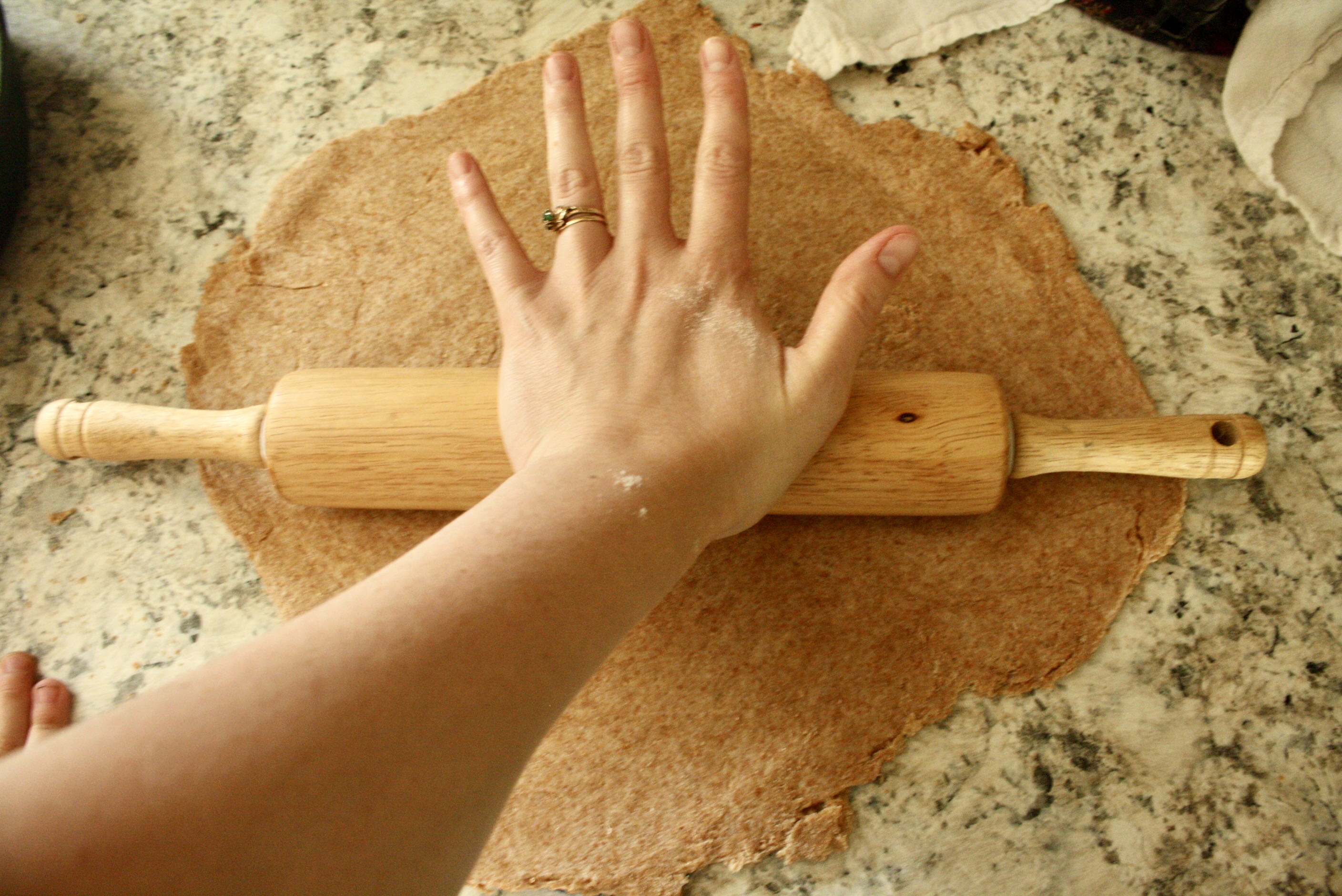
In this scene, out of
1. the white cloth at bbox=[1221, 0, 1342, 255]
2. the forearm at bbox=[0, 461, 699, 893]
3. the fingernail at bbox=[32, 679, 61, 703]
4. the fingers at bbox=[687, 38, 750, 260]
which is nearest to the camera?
the forearm at bbox=[0, 461, 699, 893]

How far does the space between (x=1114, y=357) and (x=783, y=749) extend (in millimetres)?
613

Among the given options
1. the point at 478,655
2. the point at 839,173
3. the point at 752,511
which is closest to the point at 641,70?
the point at 839,173

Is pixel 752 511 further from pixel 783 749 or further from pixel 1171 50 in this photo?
pixel 1171 50

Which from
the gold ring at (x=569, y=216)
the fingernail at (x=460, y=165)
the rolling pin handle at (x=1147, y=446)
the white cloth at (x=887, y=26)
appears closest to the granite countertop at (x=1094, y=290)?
the white cloth at (x=887, y=26)

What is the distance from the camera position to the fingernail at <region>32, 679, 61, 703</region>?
94 centimetres

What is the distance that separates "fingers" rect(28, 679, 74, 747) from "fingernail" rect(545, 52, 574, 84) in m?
0.88

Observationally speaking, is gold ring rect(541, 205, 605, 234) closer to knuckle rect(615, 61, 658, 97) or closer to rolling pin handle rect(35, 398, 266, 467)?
knuckle rect(615, 61, 658, 97)

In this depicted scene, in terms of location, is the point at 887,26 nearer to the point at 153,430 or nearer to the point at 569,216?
the point at 569,216

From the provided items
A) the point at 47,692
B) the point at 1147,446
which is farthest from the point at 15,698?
the point at 1147,446

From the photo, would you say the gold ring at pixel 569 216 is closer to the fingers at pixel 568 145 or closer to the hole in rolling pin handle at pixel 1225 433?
the fingers at pixel 568 145

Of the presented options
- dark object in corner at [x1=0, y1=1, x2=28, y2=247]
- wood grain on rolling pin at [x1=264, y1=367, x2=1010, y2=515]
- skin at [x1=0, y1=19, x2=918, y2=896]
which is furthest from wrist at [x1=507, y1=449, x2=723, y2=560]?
dark object in corner at [x1=0, y1=1, x2=28, y2=247]

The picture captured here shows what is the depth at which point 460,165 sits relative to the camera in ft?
2.92

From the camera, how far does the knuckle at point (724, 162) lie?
853mm

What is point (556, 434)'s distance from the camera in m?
0.74
